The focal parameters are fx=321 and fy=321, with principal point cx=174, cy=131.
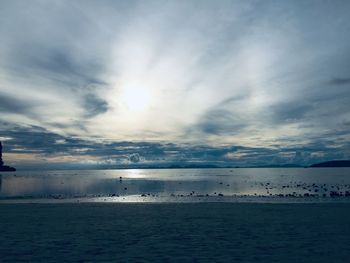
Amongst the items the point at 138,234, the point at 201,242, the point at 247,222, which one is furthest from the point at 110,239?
the point at 247,222

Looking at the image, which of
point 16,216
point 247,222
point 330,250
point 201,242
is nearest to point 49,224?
Answer: point 16,216

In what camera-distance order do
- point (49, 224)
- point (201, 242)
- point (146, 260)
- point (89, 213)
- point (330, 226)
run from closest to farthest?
point (146, 260) < point (201, 242) < point (330, 226) < point (49, 224) < point (89, 213)

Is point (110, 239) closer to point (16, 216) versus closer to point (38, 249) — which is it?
point (38, 249)

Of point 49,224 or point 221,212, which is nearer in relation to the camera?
point 49,224

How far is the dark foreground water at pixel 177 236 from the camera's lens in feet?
54.1

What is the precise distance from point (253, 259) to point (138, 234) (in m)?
9.05

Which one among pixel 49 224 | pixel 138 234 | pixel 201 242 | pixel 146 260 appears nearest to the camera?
pixel 146 260

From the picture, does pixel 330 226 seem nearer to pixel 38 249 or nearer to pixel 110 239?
pixel 110 239

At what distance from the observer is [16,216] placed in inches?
1228

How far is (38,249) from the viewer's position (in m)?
18.0

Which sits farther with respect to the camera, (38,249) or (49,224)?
(49,224)

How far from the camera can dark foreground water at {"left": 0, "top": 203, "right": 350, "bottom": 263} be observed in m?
16.5

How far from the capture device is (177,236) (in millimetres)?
21203

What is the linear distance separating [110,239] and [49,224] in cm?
867
